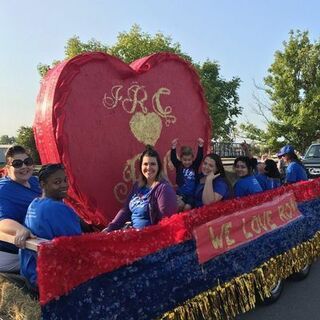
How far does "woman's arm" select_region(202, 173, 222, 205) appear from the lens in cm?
407

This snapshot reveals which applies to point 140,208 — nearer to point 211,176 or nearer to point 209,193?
point 209,193

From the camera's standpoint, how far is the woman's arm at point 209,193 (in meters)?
4.07

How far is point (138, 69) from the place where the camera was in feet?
15.4

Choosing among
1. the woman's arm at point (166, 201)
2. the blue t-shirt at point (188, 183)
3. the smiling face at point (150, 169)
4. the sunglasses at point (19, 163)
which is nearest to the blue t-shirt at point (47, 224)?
the sunglasses at point (19, 163)

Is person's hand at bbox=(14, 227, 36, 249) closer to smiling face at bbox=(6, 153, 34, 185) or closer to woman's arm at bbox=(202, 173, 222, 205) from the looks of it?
smiling face at bbox=(6, 153, 34, 185)

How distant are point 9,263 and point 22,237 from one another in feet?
1.99

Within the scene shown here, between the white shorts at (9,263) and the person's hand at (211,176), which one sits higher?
the person's hand at (211,176)

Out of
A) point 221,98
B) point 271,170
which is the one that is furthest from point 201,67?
point 271,170

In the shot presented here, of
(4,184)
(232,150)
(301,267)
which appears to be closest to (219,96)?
(232,150)

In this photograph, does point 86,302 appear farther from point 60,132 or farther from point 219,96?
point 219,96

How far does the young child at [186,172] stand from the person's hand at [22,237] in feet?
6.64

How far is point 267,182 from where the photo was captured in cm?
570

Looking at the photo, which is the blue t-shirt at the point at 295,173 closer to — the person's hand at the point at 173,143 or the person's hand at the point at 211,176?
the person's hand at the point at 173,143

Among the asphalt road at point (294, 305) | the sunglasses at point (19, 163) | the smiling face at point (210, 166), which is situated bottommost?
the asphalt road at point (294, 305)
